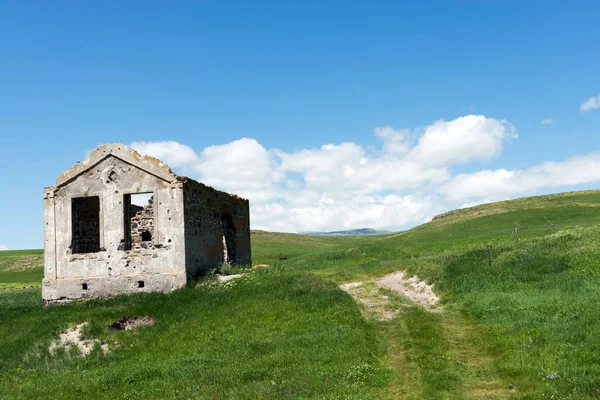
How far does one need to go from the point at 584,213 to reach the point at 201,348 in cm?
4509

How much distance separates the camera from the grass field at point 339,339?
10.5 meters

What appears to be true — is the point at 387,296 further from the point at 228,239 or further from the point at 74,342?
the point at 228,239

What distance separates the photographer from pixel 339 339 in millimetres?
13805

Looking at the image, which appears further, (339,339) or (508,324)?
(339,339)

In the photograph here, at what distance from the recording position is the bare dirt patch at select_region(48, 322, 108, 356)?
53.5 feet

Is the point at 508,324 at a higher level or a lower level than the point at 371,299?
lower

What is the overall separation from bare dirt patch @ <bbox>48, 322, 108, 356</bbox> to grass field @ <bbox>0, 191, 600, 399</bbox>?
0.34 meters

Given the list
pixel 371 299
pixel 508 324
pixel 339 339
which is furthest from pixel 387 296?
pixel 508 324

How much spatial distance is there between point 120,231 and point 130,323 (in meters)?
5.78

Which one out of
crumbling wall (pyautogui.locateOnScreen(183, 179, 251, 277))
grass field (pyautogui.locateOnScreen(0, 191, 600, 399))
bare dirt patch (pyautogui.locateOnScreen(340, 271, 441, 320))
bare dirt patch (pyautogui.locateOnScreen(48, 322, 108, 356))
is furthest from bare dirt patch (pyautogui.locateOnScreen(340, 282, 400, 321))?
bare dirt patch (pyautogui.locateOnScreen(48, 322, 108, 356))

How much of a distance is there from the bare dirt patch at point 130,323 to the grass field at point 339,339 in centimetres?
32

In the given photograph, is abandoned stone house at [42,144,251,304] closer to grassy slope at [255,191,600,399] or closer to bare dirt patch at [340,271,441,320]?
grassy slope at [255,191,600,399]

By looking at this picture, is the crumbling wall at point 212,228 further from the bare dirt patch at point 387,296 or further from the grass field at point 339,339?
the bare dirt patch at point 387,296

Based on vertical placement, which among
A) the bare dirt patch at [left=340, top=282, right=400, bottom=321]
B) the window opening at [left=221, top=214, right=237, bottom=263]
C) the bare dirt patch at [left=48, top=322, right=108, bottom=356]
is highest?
the window opening at [left=221, top=214, right=237, bottom=263]
